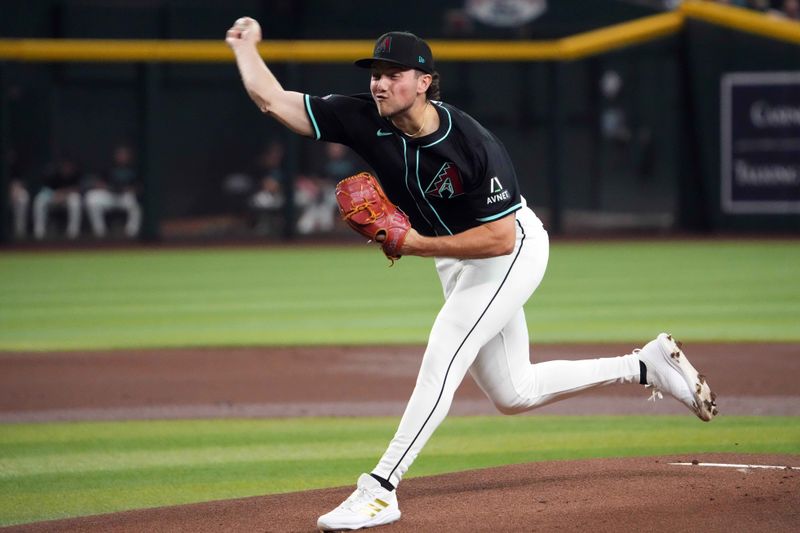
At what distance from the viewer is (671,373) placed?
15.6 feet

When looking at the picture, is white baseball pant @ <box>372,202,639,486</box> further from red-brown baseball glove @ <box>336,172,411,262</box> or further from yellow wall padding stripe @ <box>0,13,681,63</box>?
yellow wall padding stripe @ <box>0,13,681,63</box>

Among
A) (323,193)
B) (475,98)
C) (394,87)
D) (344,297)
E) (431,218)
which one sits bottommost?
(344,297)

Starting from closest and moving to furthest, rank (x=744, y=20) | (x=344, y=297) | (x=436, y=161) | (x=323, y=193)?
1. (x=436, y=161)
2. (x=344, y=297)
3. (x=744, y=20)
4. (x=323, y=193)

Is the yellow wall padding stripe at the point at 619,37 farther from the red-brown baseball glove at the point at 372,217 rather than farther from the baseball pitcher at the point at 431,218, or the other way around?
the red-brown baseball glove at the point at 372,217

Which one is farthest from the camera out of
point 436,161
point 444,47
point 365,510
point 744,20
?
point 444,47

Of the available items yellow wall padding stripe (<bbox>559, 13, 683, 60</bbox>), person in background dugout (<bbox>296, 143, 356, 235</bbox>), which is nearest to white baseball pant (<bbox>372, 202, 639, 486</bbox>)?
yellow wall padding stripe (<bbox>559, 13, 683, 60</bbox>)

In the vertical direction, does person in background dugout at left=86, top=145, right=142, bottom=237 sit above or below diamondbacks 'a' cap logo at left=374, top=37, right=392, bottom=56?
below

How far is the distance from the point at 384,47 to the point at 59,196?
14854 mm

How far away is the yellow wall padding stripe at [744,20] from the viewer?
1697 cm

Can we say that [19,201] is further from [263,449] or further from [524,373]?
[524,373]

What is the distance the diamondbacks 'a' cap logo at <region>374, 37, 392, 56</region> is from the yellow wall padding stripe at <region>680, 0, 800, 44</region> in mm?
14130

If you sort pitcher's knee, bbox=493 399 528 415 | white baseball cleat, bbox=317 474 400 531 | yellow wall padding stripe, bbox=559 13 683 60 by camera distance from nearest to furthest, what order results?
white baseball cleat, bbox=317 474 400 531, pitcher's knee, bbox=493 399 528 415, yellow wall padding stripe, bbox=559 13 683 60

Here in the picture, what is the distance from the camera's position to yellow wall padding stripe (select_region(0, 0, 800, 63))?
16719mm

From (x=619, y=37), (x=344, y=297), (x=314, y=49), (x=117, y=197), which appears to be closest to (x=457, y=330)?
(x=344, y=297)
